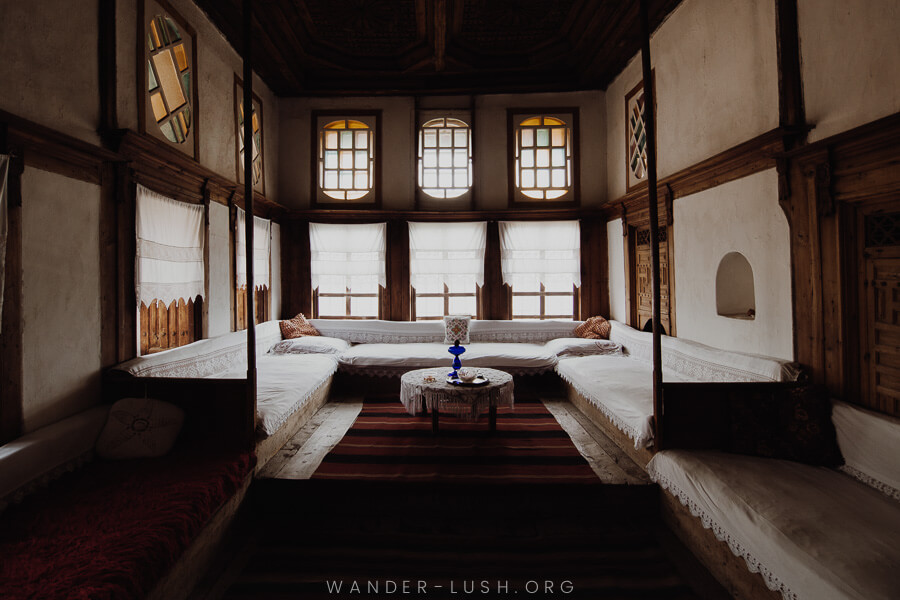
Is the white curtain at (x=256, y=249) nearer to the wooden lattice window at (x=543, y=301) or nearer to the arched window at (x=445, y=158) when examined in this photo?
the arched window at (x=445, y=158)

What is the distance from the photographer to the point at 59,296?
3.29 m

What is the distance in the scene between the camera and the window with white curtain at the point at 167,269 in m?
4.17

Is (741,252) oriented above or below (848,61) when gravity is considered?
below

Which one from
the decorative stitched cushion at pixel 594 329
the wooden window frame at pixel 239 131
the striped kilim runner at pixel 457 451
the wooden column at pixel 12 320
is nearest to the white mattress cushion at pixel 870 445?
the striped kilim runner at pixel 457 451

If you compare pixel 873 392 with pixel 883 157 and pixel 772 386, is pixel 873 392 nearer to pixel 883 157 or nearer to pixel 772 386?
pixel 772 386

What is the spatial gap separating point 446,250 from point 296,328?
110 inches

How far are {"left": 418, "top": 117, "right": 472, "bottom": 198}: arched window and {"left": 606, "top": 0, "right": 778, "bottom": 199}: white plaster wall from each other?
2967mm

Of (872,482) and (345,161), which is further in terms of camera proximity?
(345,161)

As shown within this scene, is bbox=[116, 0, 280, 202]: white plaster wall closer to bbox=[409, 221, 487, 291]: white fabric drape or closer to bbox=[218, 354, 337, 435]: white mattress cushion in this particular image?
bbox=[218, 354, 337, 435]: white mattress cushion

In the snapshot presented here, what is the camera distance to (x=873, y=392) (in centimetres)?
319

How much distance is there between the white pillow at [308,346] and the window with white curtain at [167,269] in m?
1.63

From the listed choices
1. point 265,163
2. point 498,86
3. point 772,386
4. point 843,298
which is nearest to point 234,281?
point 265,163

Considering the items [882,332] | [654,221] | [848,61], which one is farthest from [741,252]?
[848,61]

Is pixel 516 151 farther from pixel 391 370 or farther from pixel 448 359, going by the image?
pixel 391 370
